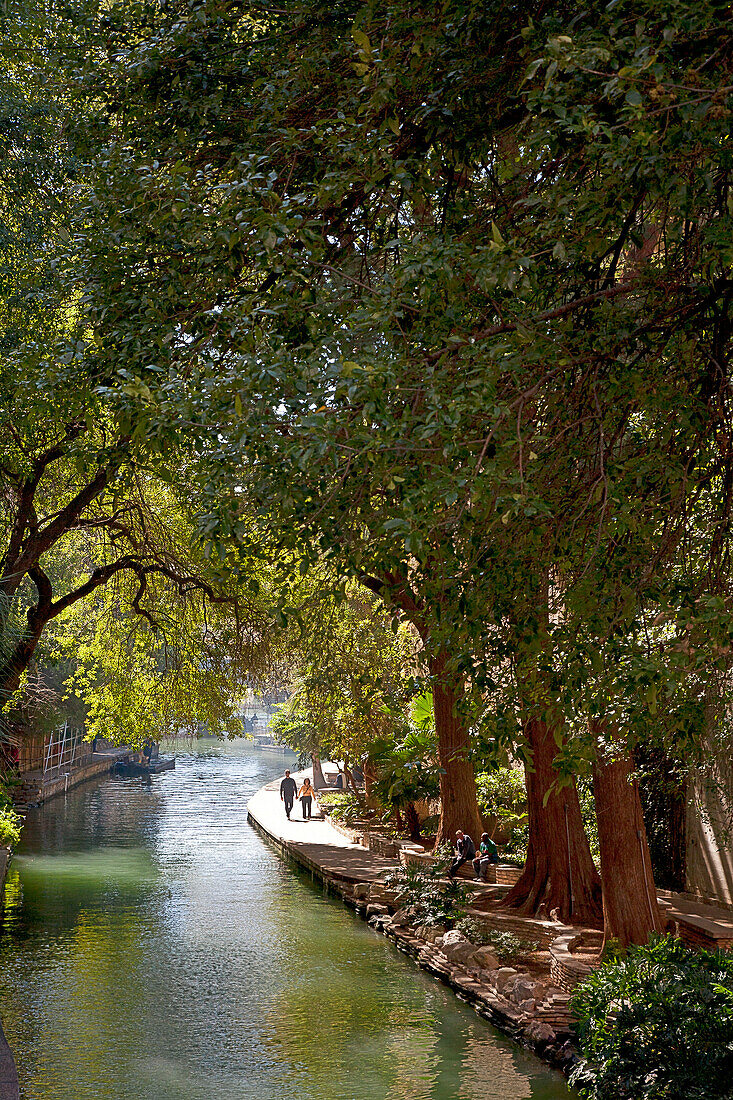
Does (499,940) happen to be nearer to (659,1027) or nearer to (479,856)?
(479,856)

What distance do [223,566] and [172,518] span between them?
1428 centimetres

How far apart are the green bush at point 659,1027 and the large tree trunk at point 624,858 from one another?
2.47 m

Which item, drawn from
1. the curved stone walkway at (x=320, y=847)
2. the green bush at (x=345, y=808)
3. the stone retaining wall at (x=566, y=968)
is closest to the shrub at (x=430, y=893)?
the curved stone walkway at (x=320, y=847)

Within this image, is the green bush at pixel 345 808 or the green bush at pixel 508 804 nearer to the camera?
the green bush at pixel 508 804

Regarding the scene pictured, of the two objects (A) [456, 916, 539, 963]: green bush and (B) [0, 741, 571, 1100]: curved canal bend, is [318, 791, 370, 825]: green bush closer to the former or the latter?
(B) [0, 741, 571, 1100]: curved canal bend

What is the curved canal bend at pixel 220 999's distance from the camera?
10117mm

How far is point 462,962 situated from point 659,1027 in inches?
261

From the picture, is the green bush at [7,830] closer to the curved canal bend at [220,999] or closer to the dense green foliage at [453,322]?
the curved canal bend at [220,999]

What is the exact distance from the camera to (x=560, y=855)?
15508mm

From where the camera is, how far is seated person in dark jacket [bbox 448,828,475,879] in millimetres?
18219

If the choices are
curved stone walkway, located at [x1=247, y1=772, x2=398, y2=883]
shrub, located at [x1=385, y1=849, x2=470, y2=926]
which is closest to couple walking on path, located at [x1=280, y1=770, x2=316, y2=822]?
curved stone walkway, located at [x1=247, y1=772, x2=398, y2=883]

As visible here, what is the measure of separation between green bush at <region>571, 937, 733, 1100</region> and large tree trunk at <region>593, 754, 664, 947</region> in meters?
2.47

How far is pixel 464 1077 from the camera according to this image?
33.5ft

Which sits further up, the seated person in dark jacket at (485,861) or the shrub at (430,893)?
the seated person in dark jacket at (485,861)
